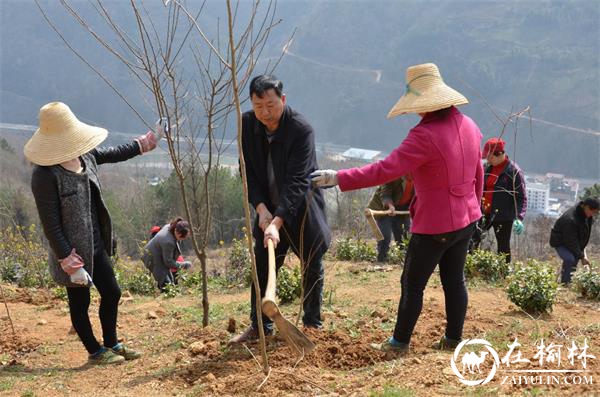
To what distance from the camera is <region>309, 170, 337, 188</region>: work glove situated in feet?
10.6

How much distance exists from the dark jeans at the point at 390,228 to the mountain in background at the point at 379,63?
3310 cm

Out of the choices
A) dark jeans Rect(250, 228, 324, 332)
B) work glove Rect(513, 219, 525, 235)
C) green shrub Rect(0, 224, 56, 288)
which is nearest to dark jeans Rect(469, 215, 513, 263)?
work glove Rect(513, 219, 525, 235)

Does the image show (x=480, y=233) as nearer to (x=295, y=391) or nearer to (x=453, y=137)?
(x=453, y=137)

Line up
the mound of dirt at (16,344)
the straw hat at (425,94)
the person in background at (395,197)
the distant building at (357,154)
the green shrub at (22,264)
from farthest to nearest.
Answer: the distant building at (357,154) < the green shrub at (22,264) < the person in background at (395,197) < the mound of dirt at (16,344) < the straw hat at (425,94)

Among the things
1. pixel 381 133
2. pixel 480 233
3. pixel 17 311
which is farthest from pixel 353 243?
pixel 381 133

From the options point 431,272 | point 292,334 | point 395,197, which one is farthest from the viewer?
point 395,197

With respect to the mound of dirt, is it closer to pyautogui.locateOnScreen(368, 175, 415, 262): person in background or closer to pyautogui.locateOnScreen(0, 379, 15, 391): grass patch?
pyautogui.locateOnScreen(0, 379, 15, 391): grass patch

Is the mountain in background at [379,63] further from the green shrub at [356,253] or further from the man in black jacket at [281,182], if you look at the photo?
the man in black jacket at [281,182]

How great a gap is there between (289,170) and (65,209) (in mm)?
1356

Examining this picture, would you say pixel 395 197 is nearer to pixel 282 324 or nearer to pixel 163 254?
pixel 163 254

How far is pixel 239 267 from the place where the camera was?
761 centimetres

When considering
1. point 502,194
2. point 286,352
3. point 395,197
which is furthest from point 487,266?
point 286,352

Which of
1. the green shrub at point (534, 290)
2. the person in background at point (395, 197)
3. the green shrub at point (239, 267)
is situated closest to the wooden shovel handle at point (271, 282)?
the green shrub at point (534, 290)

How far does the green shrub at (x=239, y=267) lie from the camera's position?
23.4 ft
